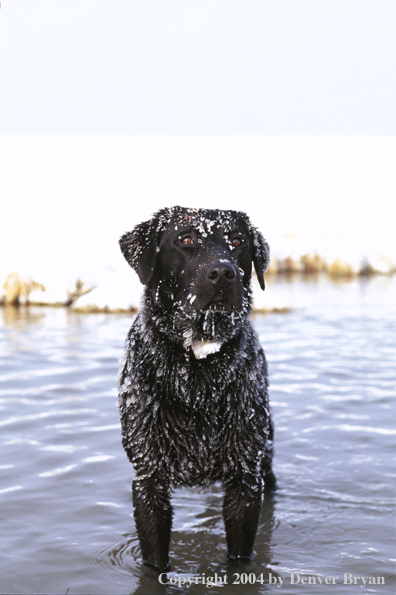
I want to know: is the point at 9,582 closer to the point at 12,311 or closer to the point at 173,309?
the point at 173,309

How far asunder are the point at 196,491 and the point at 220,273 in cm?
257

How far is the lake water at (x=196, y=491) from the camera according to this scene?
3869 mm

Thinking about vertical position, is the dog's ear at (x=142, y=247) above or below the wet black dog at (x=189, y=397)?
above

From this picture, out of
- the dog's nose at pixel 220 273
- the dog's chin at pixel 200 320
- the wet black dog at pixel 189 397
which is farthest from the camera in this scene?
the wet black dog at pixel 189 397

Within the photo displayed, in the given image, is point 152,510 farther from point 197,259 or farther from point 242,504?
point 197,259

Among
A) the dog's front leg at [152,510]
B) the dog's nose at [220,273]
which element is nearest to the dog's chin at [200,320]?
the dog's nose at [220,273]

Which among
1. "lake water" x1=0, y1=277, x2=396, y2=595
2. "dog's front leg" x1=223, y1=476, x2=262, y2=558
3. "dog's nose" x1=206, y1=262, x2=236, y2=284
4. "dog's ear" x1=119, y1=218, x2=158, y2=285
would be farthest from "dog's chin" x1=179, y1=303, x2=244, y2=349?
"lake water" x1=0, y1=277, x2=396, y2=595

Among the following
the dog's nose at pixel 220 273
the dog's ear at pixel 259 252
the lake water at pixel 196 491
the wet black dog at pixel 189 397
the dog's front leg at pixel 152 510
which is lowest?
the lake water at pixel 196 491

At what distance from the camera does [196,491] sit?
5156 millimetres

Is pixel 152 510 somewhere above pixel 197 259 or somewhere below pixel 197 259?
below

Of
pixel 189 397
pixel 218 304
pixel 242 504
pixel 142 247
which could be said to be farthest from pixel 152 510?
pixel 142 247

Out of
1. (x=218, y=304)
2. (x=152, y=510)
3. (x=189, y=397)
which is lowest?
(x=152, y=510)

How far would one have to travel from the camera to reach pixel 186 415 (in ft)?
11.7

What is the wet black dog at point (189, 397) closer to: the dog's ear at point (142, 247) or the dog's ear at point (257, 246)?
the dog's ear at point (142, 247)
